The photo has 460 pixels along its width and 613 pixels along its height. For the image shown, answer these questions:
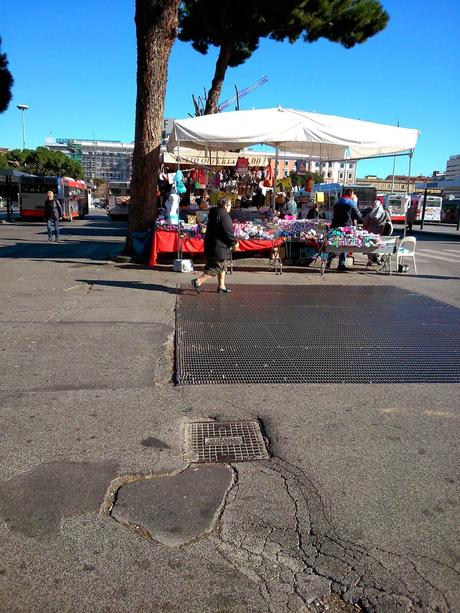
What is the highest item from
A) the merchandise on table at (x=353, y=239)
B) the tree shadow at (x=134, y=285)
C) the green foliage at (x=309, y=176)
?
the green foliage at (x=309, y=176)

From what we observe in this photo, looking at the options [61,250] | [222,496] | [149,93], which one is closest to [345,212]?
[149,93]

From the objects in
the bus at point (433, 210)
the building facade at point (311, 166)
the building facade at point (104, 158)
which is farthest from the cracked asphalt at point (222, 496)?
the building facade at point (104, 158)

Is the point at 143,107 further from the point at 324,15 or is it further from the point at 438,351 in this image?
the point at 324,15

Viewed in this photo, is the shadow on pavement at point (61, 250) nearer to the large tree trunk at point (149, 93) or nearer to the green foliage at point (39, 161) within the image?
the large tree trunk at point (149, 93)

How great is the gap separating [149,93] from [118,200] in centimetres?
2824

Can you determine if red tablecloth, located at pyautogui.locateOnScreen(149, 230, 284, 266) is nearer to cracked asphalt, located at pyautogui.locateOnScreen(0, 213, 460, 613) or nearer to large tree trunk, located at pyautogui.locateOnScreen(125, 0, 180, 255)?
large tree trunk, located at pyautogui.locateOnScreen(125, 0, 180, 255)

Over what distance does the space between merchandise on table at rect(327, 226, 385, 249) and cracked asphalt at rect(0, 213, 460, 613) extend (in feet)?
22.4

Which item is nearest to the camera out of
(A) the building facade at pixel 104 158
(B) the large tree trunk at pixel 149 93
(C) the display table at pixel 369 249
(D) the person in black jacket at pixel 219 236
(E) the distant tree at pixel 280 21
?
(D) the person in black jacket at pixel 219 236

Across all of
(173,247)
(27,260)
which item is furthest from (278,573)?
(27,260)

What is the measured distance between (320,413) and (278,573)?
1.89 metres

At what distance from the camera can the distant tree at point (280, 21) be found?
19016mm

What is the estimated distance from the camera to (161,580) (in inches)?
90.6

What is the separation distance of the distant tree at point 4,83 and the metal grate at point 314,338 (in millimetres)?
16751

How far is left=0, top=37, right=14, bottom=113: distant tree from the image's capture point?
2029 centimetres
